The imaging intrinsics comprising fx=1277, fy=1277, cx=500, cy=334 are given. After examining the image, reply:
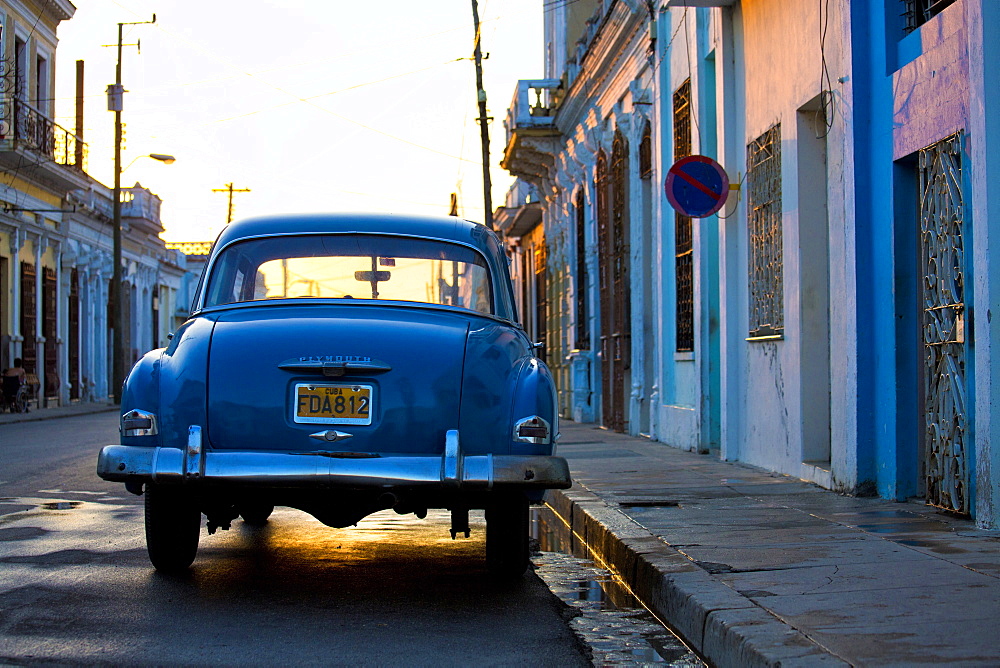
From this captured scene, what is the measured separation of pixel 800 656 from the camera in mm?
4156

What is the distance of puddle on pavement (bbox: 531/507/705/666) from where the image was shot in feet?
16.2

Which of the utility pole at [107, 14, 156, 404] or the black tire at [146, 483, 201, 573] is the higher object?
the utility pole at [107, 14, 156, 404]

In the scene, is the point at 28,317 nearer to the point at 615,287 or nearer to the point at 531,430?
Answer: the point at 615,287

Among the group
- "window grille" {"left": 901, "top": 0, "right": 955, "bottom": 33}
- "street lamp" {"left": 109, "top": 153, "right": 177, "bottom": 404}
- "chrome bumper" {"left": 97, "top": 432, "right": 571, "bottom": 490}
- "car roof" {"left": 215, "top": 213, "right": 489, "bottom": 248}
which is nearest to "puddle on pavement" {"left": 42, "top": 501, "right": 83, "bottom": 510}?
"car roof" {"left": 215, "top": 213, "right": 489, "bottom": 248}

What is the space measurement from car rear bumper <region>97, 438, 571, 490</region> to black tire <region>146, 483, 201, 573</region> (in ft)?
1.29

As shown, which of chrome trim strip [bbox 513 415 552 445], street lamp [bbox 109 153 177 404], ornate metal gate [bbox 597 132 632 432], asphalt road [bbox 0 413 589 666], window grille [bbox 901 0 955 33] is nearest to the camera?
asphalt road [bbox 0 413 589 666]

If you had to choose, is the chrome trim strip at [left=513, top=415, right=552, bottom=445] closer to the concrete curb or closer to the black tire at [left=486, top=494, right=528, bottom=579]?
the black tire at [left=486, top=494, right=528, bottom=579]

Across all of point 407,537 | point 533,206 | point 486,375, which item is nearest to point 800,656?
point 486,375

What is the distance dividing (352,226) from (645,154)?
11167mm

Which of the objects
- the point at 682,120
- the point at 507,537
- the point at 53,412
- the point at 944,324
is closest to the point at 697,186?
the point at 682,120

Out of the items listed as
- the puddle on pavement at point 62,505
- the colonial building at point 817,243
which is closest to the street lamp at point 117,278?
the colonial building at point 817,243

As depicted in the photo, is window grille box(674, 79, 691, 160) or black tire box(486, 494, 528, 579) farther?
window grille box(674, 79, 691, 160)

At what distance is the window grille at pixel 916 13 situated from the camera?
8.55 m

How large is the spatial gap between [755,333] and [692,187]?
1.54m
